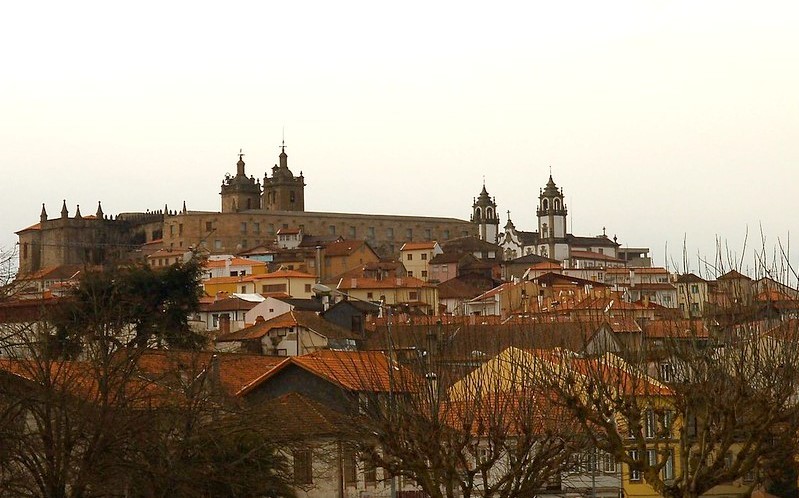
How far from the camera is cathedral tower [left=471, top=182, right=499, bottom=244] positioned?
18588 centimetres

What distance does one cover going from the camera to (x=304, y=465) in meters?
35.4

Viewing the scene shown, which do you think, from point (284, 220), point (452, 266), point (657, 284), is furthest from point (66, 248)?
point (657, 284)

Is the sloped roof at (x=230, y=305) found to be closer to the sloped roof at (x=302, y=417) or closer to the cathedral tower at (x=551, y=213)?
the sloped roof at (x=302, y=417)

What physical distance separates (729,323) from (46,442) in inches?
494

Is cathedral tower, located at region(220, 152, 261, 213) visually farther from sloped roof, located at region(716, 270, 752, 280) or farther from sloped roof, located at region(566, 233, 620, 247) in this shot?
sloped roof, located at region(716, 270, 752, 280)

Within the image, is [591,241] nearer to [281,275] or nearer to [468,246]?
[468,246]

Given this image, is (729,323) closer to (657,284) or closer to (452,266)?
(657,284)

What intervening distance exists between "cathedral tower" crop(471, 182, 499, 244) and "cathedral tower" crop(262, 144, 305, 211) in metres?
19.2

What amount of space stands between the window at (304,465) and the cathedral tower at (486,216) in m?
149

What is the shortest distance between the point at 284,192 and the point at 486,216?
926 inches

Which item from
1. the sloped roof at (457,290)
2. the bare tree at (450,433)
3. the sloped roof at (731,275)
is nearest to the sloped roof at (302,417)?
the bare tree at (450,433)

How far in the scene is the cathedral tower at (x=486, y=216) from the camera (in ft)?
610

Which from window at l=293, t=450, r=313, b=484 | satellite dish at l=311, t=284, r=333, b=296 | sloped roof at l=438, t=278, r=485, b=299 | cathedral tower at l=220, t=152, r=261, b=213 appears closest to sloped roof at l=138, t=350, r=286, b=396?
window at l=293, t=450, r=313, b=484

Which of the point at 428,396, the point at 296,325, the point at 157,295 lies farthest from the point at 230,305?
the point at 428,396
